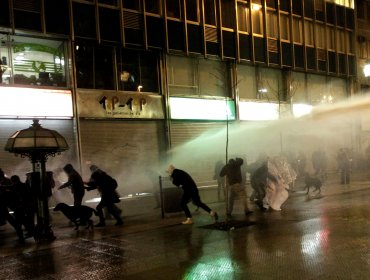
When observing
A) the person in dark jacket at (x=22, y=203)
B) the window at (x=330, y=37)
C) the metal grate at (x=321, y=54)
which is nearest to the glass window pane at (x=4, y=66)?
the person in dark jacket at (x=22, y=203)

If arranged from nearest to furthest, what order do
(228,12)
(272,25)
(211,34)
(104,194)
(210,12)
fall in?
(104,194) < (211,34) < (210,12) < (228,12) < (272,25)

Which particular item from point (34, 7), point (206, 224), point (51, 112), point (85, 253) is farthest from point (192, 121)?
point (85, 253)

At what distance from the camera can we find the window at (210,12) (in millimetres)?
20719

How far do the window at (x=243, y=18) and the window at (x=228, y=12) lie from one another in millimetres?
491

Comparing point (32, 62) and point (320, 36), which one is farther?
point (320, 36)

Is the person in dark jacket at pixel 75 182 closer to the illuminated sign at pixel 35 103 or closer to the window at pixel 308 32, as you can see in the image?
the illuminated sign at pixel 35 103

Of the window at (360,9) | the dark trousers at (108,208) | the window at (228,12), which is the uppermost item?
the window at (360,9)

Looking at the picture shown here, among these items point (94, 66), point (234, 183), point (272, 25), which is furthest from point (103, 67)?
point (272, 25)

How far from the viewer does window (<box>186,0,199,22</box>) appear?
65.5 feet

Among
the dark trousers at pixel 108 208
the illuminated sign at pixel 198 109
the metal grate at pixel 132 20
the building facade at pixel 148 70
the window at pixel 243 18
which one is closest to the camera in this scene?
the dark trousers at pixel 108 208

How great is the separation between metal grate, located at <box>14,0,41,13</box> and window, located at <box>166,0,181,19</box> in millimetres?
5613

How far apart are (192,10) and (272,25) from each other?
5.40m

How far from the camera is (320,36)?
26219mm

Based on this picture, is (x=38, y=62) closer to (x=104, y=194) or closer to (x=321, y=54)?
(x=104, y=194)
